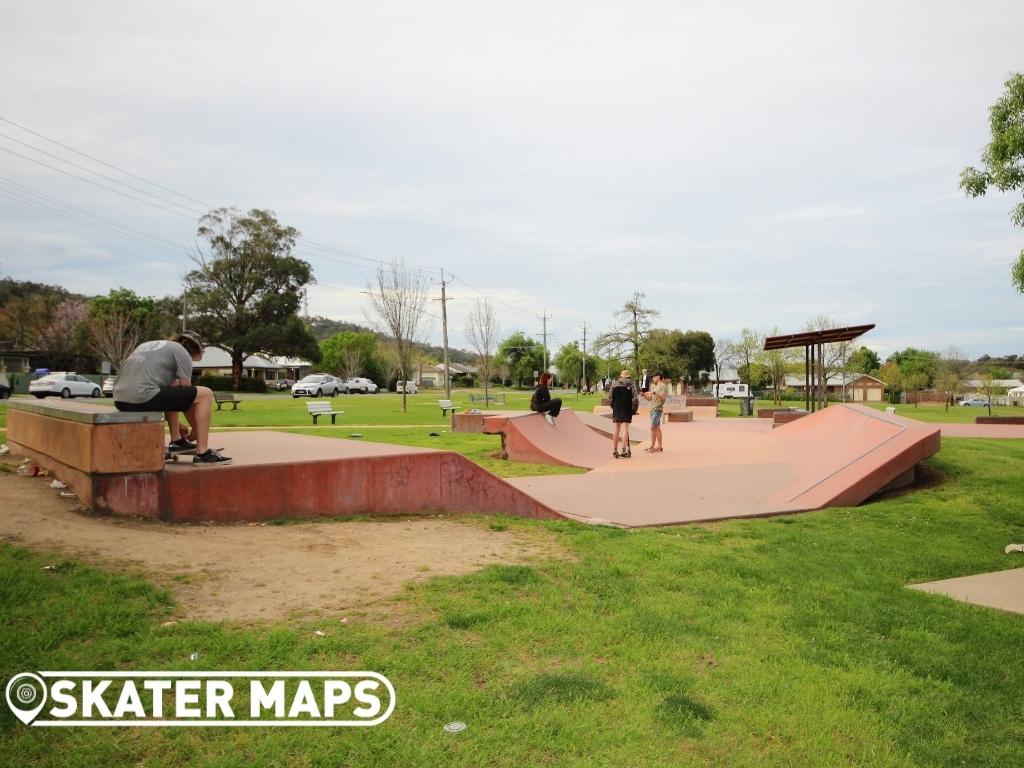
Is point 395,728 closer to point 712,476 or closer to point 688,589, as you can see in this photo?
point 688,589

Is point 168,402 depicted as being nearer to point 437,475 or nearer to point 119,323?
point 437,475

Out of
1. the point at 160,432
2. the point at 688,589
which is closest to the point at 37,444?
the point at 160,432

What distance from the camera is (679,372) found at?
66312mm

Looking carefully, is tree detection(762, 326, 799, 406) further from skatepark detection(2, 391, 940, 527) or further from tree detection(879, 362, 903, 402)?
skatepark detection(2, 391, 940, 527)

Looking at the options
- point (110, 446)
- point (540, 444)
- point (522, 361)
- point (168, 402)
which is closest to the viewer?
point (110, 446)

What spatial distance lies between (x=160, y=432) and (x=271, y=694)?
293cm

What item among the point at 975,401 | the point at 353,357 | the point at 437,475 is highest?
the point at 353,357

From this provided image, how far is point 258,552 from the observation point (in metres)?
4.68

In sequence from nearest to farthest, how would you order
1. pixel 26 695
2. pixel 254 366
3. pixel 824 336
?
1. pixel 26 695
2. pixel 824 336
3. pixel 254 366

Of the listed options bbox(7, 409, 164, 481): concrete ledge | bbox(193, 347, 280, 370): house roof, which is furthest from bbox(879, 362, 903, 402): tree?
bbox(7, 409, 164, 481): concrete ledge

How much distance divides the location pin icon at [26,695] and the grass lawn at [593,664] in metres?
0.06

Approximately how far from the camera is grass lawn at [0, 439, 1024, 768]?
263 centimetres

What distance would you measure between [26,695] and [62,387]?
34.8m

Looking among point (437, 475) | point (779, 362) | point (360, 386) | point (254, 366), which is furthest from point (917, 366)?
point (437, 475)
